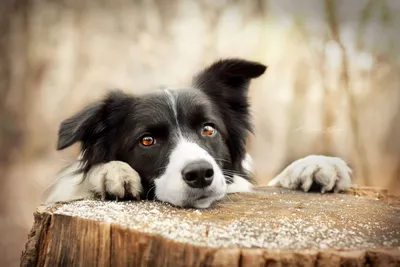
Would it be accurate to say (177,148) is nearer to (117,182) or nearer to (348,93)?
(117,182)

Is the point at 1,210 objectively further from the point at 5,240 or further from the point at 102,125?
the point at 102,125

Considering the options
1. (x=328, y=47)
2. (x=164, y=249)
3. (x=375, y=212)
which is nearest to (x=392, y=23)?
(x=328, y=47)

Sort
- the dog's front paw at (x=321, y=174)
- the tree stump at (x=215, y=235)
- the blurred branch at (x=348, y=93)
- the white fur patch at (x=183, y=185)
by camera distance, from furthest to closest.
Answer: the blurred branch at (x=348, y=93) < the dog's front paw at (x=321, y=174) < the white fur patch at (x=183, y=185) < the tree stump at (x=215, y=235)

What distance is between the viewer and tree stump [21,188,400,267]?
4.60 feet

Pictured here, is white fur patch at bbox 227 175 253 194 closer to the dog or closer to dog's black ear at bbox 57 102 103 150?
the dog

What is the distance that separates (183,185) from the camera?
2070 mm

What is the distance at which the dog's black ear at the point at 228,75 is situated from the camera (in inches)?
114

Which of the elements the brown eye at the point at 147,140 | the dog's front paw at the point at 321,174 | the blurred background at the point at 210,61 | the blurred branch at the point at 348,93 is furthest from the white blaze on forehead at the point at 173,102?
the blurred branch at the point at 348,93

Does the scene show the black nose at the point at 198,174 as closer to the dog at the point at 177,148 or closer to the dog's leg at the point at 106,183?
the dog at the point at 177,148

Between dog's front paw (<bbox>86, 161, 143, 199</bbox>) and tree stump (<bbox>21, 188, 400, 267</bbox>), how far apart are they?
4.5 inches

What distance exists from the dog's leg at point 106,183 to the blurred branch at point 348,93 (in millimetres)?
2414

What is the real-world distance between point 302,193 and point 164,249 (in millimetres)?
1314

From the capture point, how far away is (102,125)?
2.65 meters

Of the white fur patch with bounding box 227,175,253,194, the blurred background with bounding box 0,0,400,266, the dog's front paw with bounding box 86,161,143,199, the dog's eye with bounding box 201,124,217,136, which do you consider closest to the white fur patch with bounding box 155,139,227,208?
the dog's front paw with bounding box 86,161,143,199
